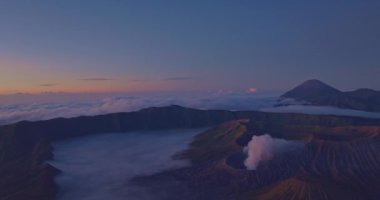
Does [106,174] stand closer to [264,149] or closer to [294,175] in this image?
[264,149]

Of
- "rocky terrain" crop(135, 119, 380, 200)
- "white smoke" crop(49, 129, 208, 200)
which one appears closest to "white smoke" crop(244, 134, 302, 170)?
"rocky terrain" crop(135, 119, 380, 200)

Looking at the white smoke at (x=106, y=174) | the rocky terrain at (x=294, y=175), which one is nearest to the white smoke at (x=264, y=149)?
the rocky terrain at (x=294, y=175)

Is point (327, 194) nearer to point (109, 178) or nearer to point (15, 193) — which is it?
point (109, 178)

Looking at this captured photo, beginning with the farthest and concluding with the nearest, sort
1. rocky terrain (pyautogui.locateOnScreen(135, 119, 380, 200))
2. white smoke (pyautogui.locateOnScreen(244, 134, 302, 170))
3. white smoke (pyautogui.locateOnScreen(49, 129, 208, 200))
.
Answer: white smoke (pyautogui.locateOnScreen(244, 134, 302, 170)) → white smoke (pyautogui.locateOnScreen(49, 129, 208, 200)) → rocky terrain (pyautogui.locateOnScreen(135, 119, 380, 200))

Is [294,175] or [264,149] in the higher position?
[264,149]

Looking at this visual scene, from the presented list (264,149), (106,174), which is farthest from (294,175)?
(106,174)

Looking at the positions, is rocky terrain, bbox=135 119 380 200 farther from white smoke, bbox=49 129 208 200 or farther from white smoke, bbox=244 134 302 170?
white smoke, bbox=49 129 208 200

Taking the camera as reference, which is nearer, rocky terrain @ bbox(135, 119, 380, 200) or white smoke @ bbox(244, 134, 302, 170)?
rocky terrain @ bbox(135, 119, 380, 200)

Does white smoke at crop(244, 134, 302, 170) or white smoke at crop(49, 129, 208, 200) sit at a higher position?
white smoke at crop(244, 134, 302, 170)

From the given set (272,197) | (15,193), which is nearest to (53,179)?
(15,193)
